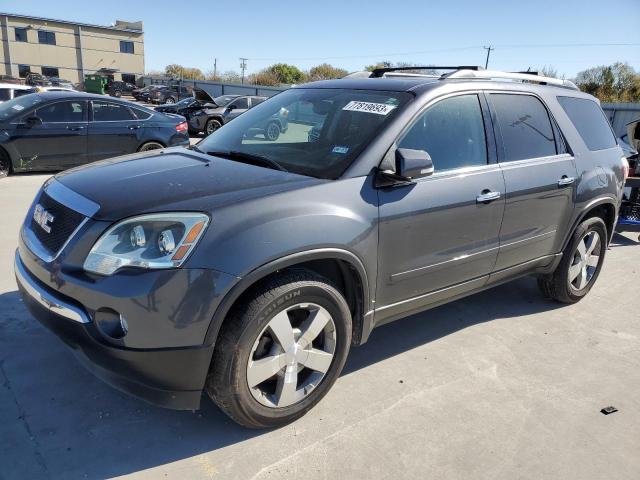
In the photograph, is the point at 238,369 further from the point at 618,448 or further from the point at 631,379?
the point at 631,379

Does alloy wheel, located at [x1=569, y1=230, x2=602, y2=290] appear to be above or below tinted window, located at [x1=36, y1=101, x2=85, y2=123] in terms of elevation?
below

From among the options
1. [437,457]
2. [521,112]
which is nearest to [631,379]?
[437,457]

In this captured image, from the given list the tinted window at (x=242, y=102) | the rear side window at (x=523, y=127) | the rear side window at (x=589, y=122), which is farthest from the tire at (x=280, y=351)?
the tinted window at (x=242, y=102)

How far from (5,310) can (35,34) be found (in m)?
67.3

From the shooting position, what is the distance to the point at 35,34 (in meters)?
58.9

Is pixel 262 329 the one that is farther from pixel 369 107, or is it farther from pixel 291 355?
pixel 369 107

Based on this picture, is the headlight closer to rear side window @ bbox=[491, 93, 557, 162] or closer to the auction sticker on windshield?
the auction sticker on windshield

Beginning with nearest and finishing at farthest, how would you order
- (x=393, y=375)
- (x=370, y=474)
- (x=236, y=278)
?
(x=236, y=278)
(x=370, y=474)
(x=393, y=375)

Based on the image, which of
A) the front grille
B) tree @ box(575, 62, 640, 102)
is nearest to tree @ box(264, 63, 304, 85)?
tree @ box(575, 62, 640, 102)

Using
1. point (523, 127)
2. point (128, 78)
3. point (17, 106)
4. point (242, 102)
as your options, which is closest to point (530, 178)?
point (523, 127)

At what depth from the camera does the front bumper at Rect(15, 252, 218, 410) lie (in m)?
2.26

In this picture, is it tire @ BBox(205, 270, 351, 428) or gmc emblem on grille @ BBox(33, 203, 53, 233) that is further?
gmc emblem on grille @ BBox(33, 203, 53, 233)

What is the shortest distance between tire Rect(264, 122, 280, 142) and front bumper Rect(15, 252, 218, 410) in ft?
5.56

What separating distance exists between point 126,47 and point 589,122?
71026 millimetres
